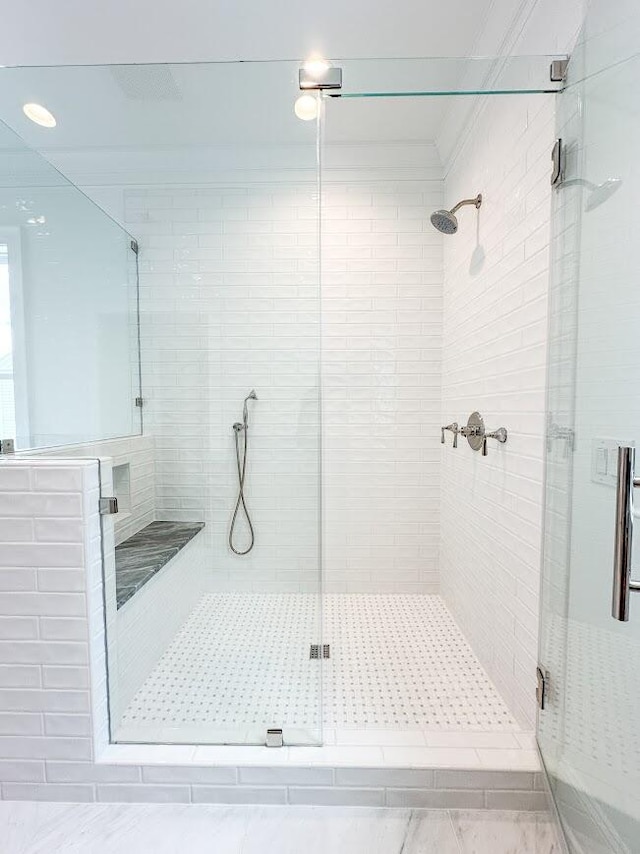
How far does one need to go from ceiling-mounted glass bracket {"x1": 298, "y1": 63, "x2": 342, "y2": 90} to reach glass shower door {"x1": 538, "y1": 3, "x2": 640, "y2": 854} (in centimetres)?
71

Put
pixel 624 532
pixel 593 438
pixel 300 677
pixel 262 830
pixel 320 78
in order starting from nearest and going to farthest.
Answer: pixel 624 532 < pixel 593 438 < pixel 262 830 < pixel 320 78 < pixel 300 677

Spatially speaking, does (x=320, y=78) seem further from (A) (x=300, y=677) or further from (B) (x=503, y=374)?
(A) (x=300, y=677)

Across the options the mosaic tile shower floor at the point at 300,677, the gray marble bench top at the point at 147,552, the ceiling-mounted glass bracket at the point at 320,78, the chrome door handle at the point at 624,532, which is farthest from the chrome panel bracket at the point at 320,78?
the mosaic tile shower floor at the point at 300,677

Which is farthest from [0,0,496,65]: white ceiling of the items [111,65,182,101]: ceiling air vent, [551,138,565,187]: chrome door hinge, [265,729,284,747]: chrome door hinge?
[265,729,284,747]: chrome door hinge

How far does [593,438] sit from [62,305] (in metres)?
2.26

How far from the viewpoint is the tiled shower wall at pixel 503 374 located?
1.30 m

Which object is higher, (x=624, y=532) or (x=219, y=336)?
(x=219, y=336)

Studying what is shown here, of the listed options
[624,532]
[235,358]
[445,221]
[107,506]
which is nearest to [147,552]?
[107,506]

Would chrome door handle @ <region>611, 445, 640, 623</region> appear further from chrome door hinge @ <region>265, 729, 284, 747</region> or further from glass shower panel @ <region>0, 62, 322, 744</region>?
glass shower panel @ <region>0, 62, 322, 744</region>

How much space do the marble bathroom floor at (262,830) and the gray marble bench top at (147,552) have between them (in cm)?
58

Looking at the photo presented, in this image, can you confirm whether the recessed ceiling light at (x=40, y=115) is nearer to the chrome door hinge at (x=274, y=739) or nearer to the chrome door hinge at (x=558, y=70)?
the chrome door hinge at (x=558, y=70)

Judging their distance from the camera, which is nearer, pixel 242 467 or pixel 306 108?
pixel 306 108

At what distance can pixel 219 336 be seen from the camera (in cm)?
188

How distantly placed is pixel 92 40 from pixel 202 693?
257 cm
